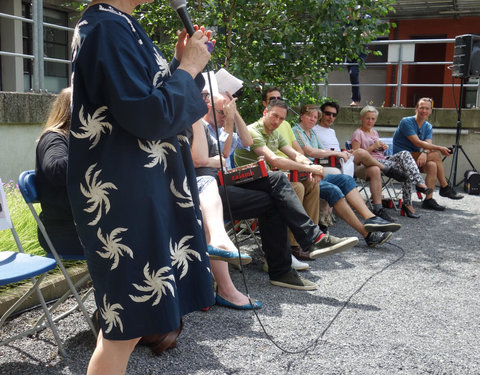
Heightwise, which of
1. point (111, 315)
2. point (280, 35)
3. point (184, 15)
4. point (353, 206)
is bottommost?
point (353, 206)

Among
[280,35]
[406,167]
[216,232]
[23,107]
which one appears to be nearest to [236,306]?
[216,232]

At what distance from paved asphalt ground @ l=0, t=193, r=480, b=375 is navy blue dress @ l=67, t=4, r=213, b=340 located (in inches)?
46.4

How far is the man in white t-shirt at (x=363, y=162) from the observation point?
21.7 ft

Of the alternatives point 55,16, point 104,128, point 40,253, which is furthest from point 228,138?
point 55,16

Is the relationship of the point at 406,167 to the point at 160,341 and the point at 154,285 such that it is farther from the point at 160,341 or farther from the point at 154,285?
the point at 154,285

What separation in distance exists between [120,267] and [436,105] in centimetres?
1549

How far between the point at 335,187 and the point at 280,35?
193cm

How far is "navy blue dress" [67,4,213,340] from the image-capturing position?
1460mm

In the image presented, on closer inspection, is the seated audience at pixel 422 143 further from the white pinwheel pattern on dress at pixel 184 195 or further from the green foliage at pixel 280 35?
the white pinwheel pattern on dress at pixel 184 195

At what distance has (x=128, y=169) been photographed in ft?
4.97

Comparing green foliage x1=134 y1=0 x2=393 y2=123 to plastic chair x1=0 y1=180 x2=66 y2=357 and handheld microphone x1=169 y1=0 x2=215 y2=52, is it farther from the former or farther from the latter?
Result: handheld microphone x1=169 y1=0 x2=215 y2=52

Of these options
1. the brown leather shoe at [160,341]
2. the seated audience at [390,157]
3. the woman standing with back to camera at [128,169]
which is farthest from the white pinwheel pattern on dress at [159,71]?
the seated audience at [390,157]

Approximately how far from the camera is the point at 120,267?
156cm

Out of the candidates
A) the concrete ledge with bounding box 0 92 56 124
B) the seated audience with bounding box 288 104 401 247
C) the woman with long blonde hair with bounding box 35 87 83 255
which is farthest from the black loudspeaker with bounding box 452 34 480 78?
the woman with long blonde hair with bounding box 35 87 83 255
